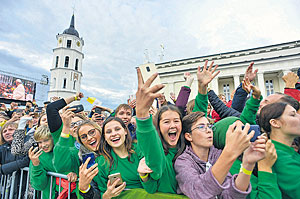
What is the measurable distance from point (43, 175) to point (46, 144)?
1.56 feet

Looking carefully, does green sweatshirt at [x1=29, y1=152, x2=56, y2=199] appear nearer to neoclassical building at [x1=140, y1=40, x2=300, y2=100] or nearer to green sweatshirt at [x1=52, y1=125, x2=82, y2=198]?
green sweatshirt at [x1=52, y1=125, x2=82, y2=198]

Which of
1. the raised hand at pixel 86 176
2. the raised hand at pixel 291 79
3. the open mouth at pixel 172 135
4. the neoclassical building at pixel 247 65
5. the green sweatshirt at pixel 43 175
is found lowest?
the green sweatshirt at pixel 43 175

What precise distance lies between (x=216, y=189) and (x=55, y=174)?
234 centimetres

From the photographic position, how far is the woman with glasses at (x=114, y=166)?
181 cm

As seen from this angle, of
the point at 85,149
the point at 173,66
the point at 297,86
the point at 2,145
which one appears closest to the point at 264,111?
the point at 297,86

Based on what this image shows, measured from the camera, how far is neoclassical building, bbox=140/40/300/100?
25938 mm

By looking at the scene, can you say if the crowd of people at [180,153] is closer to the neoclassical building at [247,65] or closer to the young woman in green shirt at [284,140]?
the young woman in green shirt at [284,140]

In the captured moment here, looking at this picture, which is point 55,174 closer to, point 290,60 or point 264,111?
point 264,111

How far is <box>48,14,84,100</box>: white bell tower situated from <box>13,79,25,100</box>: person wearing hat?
8428 millimetres

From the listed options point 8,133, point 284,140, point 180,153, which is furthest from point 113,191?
point 8,133

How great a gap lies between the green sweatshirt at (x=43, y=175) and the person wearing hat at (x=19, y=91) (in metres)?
39.0

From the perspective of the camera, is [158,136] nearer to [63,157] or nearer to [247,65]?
[63,157]

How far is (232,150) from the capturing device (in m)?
1.16

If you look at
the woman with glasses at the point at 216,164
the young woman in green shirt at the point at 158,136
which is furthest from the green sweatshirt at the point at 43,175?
the woman with glasses at the point at 216,164
